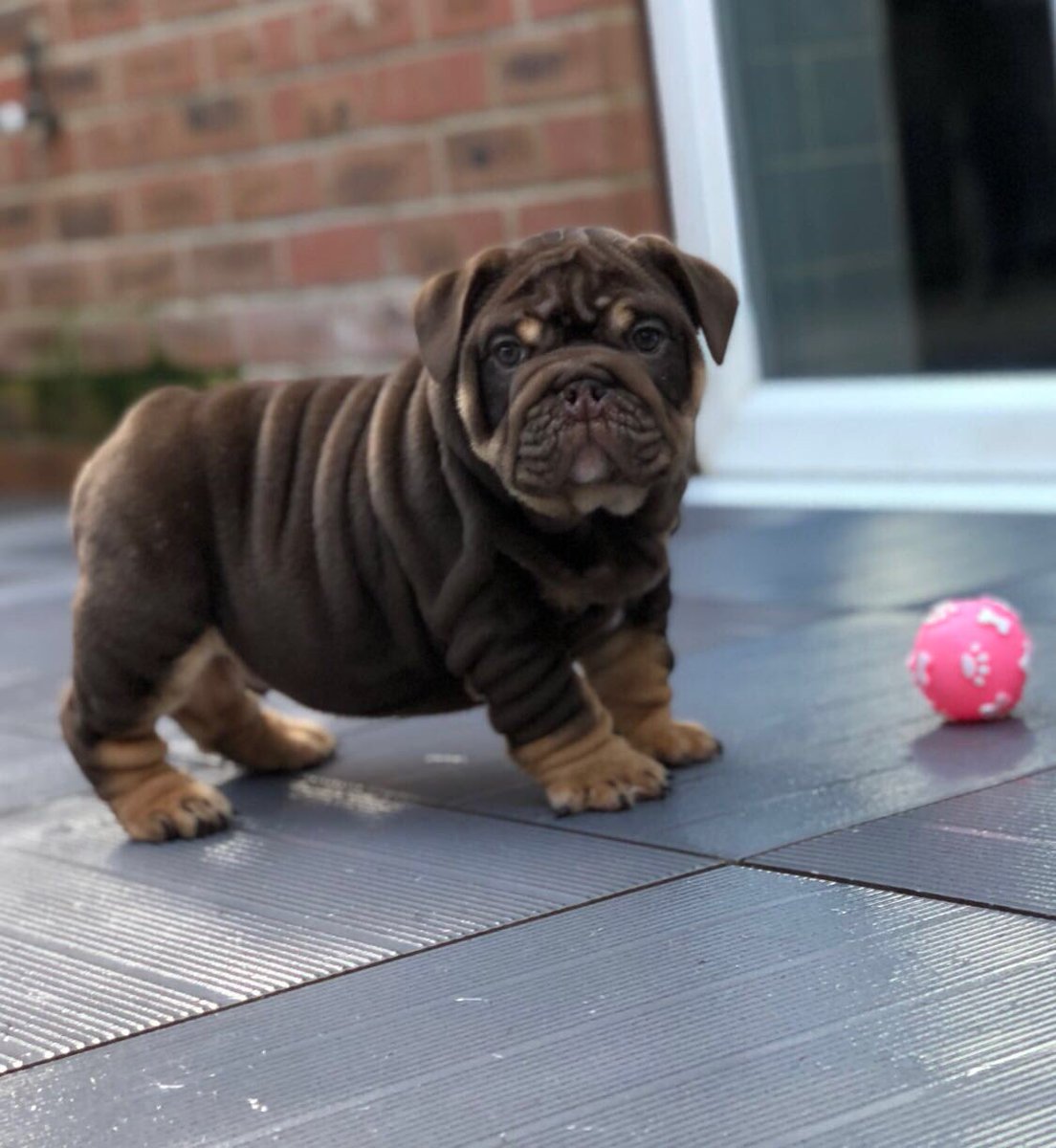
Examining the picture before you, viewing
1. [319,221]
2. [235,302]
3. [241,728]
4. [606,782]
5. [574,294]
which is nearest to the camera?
[574,294]

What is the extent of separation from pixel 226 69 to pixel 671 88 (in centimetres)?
181

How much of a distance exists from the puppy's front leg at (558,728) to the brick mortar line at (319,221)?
3202 millimetres

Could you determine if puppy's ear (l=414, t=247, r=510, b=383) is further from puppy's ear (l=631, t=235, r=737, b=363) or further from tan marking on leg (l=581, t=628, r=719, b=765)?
tan marking on leg (l=581, t=628, r=719, b=765)

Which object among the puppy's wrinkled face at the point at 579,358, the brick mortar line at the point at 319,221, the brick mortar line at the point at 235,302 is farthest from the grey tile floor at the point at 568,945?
the brick mortar line at the point at 235,302

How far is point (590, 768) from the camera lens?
2898 millimetres

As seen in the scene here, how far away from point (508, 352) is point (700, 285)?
293 millimetres

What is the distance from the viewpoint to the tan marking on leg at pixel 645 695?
10.1 feet

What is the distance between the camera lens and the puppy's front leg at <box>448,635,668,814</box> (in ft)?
9.41

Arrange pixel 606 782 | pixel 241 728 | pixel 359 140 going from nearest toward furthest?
pixel 606 782 → pixel 241 728 → pixel 359 140

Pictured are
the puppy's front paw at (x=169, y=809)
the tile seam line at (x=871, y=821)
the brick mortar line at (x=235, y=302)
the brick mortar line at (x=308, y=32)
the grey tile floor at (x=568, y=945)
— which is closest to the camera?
the grey tile floor at (x=568, y=945)

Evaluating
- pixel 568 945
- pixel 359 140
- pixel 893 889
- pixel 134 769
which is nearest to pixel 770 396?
pixel 359 140

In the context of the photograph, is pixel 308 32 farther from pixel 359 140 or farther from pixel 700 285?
pixel 700 285

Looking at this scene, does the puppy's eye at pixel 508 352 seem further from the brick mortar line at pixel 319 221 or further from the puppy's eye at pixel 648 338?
the brick mortar line at pixel 319 221

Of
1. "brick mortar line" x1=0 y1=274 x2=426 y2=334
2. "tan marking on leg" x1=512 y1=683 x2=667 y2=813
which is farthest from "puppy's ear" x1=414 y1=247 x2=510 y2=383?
"brick mortar line" x1=0 y1=274 x2=426 y2=334
